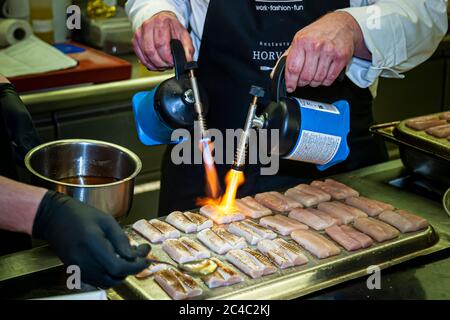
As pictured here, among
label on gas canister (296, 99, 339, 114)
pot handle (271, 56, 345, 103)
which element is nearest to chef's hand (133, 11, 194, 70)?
pot handle (271, 56, 345, 103)

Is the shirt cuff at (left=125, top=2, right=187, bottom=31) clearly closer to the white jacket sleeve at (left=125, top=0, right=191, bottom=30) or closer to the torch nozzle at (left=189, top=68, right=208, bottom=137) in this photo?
the white jacket sleeve at (left=125, top=0, right=191, bottom=30)

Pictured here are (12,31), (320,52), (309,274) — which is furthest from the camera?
(12,31)

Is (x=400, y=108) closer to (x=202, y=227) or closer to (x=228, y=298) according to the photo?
(x=202, y=227)

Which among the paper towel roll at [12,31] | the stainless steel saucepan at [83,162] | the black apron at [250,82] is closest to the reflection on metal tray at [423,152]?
the black apron at [250,82]

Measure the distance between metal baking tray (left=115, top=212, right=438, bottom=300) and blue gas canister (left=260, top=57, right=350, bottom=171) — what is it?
0.26 m

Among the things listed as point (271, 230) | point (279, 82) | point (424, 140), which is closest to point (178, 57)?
point (279, 82)

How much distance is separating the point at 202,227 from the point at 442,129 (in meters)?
0.88

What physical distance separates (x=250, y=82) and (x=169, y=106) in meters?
0.50

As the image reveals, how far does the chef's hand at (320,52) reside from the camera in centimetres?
188

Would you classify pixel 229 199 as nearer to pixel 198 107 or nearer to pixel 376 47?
pixel 198 107

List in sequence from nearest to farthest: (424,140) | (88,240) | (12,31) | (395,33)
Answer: (88,240) < (395,33) < (424,140) < (12,31)

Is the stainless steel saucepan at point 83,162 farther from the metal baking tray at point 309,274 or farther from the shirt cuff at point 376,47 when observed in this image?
the shirt cuff at point 376,47

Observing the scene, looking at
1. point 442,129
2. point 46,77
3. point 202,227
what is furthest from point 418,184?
point 46,77

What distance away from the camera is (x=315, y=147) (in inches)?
72.6
